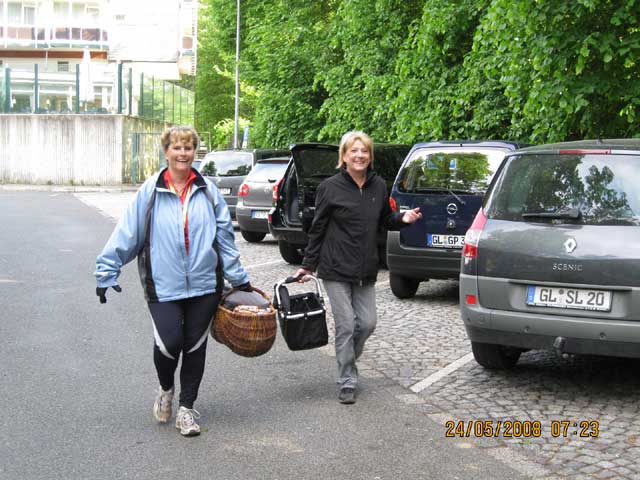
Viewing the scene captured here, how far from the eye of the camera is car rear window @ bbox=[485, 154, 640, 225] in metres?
6.43

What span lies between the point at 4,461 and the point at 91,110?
127 ft

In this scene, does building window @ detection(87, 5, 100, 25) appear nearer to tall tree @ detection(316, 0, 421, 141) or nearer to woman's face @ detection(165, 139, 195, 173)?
tall tree @ detection(316, 0, 421, 141)

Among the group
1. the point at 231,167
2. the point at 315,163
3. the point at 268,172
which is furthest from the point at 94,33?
the point at 315,163

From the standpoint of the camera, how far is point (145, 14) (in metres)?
70.4

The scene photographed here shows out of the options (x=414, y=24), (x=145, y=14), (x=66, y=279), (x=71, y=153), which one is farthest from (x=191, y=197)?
(x=145, y=14)

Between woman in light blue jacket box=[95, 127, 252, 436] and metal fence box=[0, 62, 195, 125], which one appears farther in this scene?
metal fence box=[0, 62, 195, 125]

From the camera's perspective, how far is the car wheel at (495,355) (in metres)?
7.14

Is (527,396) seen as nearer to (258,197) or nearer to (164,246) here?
(164,246)

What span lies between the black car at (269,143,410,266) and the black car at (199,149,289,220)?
6.36 metres

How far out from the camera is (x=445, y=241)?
10.6 meters

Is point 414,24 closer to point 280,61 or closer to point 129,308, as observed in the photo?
point 280,61

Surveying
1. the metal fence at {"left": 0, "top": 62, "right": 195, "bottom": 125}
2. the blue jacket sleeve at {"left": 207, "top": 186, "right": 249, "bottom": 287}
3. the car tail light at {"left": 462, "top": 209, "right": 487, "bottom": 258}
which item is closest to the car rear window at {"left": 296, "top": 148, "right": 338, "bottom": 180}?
the car tail light at {"left": 462, "top": 209, "right": 487, "bottom": 258}

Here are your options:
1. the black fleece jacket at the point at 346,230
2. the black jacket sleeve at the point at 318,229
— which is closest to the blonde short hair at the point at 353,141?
the black fleece jacket at the point at 346,230

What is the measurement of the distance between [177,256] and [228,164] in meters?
16.0
